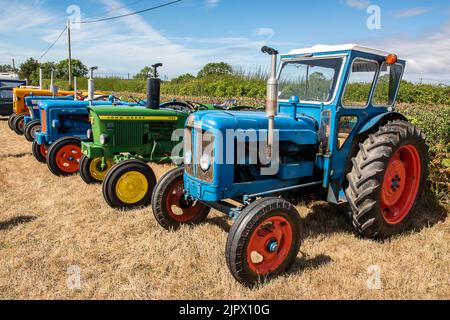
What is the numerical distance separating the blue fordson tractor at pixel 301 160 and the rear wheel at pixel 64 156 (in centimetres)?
325

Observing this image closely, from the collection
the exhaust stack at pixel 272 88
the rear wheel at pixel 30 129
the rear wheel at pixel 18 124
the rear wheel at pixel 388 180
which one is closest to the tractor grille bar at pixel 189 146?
the exhaust stack at pixel 272 88

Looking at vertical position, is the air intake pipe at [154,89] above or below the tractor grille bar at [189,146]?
above

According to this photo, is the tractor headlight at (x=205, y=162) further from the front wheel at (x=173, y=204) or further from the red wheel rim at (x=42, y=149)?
the red wheel rim at (x=42, y=149)

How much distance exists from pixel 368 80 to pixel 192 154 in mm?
2098

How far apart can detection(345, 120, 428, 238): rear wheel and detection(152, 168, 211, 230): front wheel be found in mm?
1748

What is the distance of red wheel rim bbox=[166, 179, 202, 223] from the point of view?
4.03 meters

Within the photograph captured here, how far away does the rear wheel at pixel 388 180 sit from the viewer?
3520mm

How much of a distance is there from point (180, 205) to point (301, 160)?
1447 millimetres

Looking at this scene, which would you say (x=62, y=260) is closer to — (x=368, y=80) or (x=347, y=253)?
(x=347, y=253)

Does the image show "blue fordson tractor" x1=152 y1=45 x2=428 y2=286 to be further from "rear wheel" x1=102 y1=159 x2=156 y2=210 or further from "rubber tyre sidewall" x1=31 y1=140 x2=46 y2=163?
"rubber tyre sidewall" x1=31 y1=140 x2=46 y2=163

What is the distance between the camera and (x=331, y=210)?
15.6 feet

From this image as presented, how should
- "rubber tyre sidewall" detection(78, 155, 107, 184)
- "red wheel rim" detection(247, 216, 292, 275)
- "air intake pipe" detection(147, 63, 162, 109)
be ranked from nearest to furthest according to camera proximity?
"red wheel rim" detection(247, 216, 292, 275), "air intake pipe" detection(147, 63, 162, 109), "rubber tyre sidewall" detection(78, 155, 107, 184)

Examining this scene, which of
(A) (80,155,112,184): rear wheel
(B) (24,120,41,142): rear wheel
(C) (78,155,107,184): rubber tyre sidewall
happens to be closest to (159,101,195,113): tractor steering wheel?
(A) (80,155,112,184): rear wheel

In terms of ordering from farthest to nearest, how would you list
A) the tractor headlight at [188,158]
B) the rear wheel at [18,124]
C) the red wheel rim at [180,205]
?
the rear wheel at [18,124], the red wheel rim at [180,205], the tractor headlight at [188,158]
